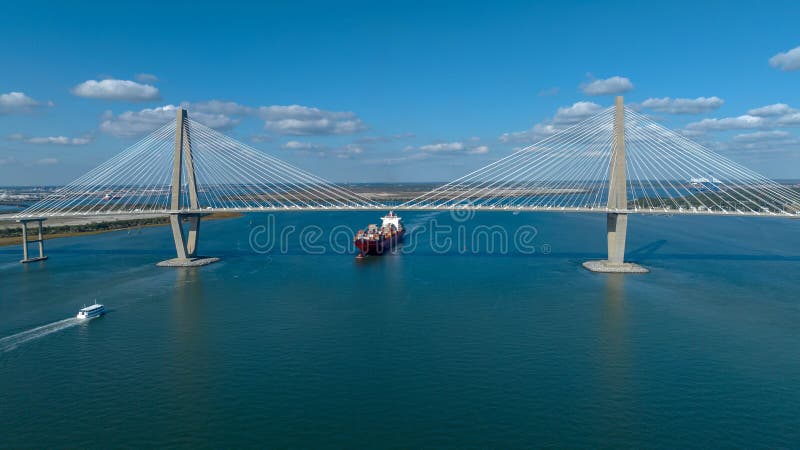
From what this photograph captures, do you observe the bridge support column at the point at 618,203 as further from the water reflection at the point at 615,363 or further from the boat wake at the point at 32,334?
the boat wake at the point at 32,334

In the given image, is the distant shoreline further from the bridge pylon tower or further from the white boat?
the white boat

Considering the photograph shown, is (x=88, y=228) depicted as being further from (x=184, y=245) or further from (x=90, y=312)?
(x=90, y=312)

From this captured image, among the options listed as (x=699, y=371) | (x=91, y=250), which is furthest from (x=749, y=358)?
(x=91, y=250)

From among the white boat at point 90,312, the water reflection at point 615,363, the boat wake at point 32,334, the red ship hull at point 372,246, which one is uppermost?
the red ship hull at point 372,246

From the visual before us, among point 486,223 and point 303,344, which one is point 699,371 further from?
point 486,223

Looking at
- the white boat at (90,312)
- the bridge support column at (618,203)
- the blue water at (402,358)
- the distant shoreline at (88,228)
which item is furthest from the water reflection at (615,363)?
the distant shoreline at (88,228)

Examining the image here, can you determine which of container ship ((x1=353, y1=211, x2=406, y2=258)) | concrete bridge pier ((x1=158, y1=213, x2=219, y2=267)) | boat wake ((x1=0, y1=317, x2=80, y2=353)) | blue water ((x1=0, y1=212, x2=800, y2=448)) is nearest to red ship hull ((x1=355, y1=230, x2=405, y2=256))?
container ship ((x1=353, y1=211, x2=406, y2=258))
